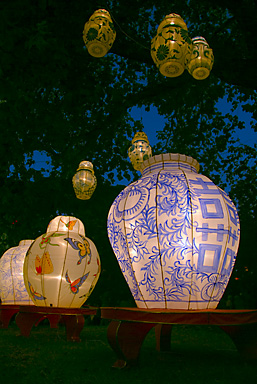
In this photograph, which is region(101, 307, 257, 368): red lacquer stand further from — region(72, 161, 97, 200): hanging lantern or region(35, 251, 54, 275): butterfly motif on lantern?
region(72, 161, 97, 200): hanging lantern

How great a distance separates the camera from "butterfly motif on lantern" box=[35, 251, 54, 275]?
5191 mm

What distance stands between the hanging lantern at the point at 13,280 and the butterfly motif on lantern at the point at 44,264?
221cm

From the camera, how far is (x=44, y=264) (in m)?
5.23

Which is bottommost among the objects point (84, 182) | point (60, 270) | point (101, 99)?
point (60, 270)

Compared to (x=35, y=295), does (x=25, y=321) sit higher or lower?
lower

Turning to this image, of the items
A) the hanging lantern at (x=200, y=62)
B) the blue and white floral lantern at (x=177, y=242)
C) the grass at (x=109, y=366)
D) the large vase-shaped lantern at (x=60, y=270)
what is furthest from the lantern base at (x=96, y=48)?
the grass at (x=109, y=366)

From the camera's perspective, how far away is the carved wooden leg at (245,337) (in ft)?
9.96

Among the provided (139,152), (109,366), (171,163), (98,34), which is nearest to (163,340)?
(109,366)

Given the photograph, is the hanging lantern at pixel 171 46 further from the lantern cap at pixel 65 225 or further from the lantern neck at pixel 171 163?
the lantern cap at pixel 65 225

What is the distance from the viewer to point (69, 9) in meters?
5.34

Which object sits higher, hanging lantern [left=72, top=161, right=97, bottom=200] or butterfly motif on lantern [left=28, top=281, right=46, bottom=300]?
hanging lantern [left=72, top=161, right=97, bottom=200]

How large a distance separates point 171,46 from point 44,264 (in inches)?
140

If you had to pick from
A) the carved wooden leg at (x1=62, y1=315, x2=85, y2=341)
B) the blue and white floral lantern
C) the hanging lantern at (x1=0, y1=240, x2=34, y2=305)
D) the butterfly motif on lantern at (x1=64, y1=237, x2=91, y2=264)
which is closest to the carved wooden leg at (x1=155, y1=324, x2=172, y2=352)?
the blue and white floral lantern

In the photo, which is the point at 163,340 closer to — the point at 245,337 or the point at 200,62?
the point at 245,337
